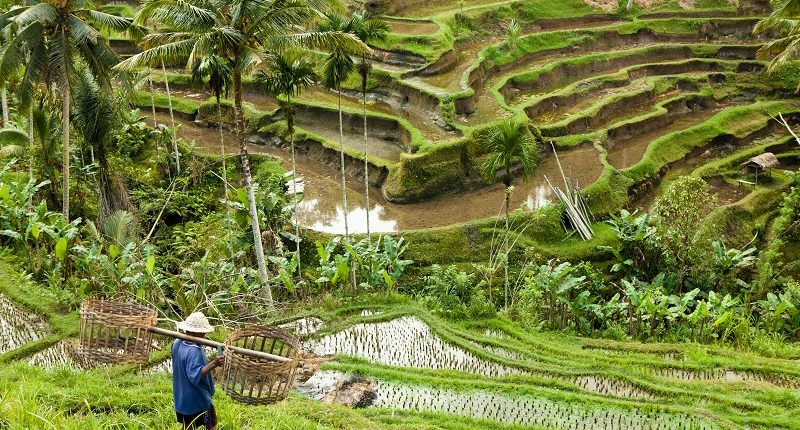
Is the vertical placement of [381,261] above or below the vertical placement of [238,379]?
above

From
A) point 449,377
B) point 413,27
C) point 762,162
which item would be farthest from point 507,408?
point 413,27

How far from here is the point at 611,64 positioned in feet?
100

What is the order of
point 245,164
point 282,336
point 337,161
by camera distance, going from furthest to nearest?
1. point 337,161
2. point 245,164
3. point 282,336

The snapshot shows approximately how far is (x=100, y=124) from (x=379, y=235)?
6.75m

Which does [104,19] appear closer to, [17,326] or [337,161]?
[17,326]

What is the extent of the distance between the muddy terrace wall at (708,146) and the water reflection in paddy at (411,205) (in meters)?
1.21

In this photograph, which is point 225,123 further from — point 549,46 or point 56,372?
point 56,372

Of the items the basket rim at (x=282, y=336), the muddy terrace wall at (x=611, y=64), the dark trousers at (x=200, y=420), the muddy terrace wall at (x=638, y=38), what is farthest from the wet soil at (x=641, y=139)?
the dark trousers at (x=200, y=420)

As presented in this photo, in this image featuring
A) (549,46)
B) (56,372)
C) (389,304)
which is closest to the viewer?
(56,372)

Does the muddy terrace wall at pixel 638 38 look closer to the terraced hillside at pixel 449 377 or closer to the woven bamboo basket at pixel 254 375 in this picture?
the terraced hillside at pixel 449 377

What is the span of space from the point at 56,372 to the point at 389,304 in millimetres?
5782

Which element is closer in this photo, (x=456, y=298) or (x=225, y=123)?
(x=456, y=298)

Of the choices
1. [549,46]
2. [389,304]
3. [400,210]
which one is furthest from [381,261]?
[549,46]

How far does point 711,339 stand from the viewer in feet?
46.2
